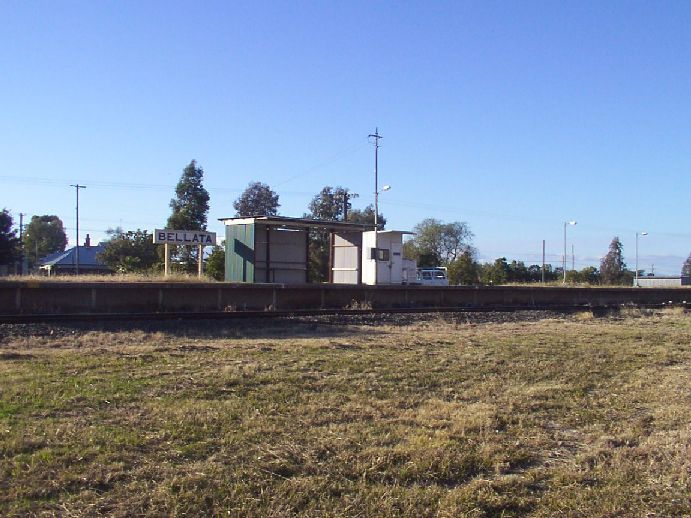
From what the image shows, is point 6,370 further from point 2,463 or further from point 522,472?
point 522,472

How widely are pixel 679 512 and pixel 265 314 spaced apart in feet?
51.9

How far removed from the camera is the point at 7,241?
2338 inches

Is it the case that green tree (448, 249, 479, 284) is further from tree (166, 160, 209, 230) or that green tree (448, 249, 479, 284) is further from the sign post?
the sign post

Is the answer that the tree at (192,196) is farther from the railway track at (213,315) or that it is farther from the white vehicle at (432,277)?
Answer: the railway track at (213,315)

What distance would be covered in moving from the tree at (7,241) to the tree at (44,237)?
37.1m

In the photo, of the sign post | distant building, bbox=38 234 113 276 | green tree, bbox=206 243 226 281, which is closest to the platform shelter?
the sign post

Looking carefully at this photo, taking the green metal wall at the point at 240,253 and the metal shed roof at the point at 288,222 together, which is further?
the metal shed roof at the point at 288,222

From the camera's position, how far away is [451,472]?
5.65m

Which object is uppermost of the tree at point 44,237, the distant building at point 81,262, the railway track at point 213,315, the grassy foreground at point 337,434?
the tree at point 44,237

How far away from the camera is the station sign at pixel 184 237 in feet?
105

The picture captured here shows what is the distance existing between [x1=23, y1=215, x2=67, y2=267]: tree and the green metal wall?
76.0 metres

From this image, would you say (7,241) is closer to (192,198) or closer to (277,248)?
(192,198)

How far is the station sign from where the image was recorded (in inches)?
1255

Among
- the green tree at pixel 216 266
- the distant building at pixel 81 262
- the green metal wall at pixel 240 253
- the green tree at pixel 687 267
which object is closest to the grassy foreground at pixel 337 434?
the green metal wall at pixel 240 253
